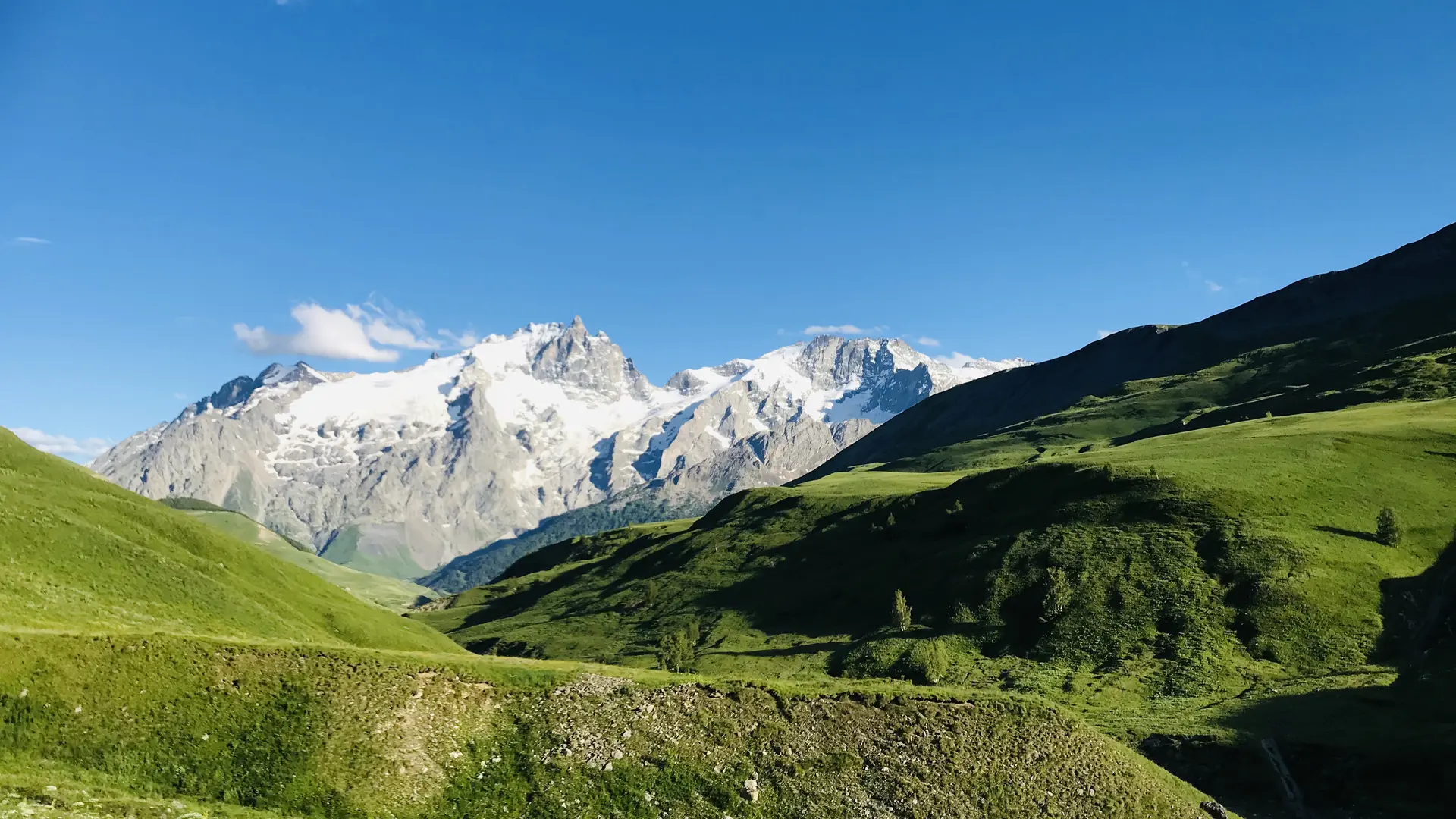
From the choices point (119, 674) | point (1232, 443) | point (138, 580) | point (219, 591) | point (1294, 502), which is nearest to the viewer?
point (119, 674)

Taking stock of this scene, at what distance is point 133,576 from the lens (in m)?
58.4

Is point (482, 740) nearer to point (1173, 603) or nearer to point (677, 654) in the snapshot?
point (677, 654)

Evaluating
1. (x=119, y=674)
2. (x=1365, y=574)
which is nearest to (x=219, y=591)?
(x=119, y=674)

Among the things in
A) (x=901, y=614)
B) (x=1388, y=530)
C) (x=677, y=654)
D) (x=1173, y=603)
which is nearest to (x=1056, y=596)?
(x=1173, y=603)

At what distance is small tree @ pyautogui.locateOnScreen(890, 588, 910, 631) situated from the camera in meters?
95.8

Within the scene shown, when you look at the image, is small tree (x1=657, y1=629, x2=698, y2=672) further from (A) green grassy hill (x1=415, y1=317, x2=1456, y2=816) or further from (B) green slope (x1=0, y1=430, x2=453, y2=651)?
(B) green slope (x1=0, y1=430, x2=453, y2=651)

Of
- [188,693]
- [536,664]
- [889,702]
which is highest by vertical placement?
[188,693]

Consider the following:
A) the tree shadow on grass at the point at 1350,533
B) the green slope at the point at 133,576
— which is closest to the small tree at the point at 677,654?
the green slope at the point at 133,576

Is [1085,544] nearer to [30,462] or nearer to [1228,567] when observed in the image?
[1228,567]

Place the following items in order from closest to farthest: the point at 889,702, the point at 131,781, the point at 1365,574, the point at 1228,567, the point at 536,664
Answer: the point at 131,781 < the point at 889,702 < the point at 536,664 < the point at 1365,574 < the point at 1228,567

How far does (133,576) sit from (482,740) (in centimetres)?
3595

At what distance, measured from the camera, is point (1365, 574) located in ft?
251

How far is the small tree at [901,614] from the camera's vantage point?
Answer: 95.8 metres

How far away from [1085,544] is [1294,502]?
78.7 feet
